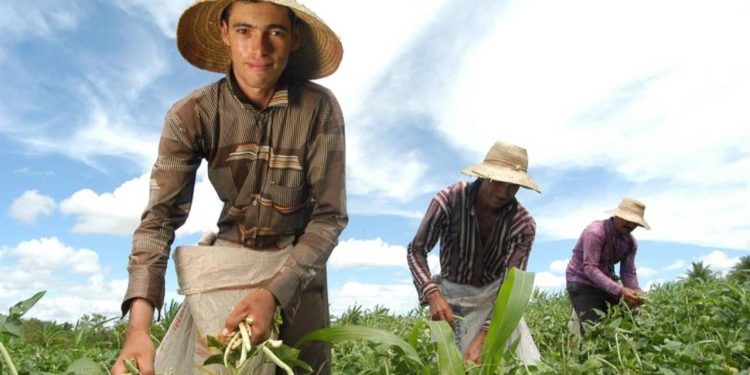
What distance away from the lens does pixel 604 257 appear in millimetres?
6031

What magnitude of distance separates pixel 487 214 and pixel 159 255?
7.16ft

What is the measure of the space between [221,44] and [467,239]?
1.88m

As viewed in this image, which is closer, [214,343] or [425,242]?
[214,343]

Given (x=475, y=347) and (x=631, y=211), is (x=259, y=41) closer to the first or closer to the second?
(x=475, y=347)

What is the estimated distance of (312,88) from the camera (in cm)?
254

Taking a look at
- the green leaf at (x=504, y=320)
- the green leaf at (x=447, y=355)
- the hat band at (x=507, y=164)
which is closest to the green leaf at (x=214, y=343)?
the green leaf at (x=447, y=355)

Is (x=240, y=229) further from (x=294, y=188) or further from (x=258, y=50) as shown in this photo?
(x=258, y=50)

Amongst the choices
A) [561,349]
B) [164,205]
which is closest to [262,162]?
[164,205]

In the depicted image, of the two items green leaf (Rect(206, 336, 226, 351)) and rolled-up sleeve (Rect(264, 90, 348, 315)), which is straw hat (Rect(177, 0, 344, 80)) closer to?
rolled-up sleeve (Rect(264, 90, 348, 315))

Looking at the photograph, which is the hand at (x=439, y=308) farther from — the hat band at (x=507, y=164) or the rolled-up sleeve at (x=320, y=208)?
the rolled-up sleeve at (x=320, y=208)

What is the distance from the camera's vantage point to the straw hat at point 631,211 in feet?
19.5

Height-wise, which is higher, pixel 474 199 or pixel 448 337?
pixel 474 199

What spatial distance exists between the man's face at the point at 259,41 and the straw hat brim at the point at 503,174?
1771mm

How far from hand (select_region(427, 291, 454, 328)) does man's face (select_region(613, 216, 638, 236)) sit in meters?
2.87
